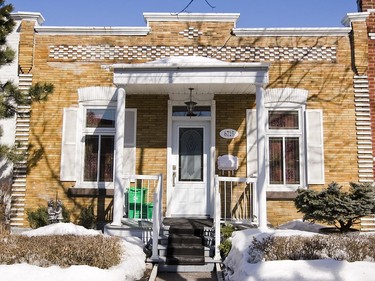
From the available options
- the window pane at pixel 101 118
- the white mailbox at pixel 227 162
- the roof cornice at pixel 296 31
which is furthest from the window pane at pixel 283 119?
the window pane at pixel 101 118

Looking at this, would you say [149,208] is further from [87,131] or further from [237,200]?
[87,131]

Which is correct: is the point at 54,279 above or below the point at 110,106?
below

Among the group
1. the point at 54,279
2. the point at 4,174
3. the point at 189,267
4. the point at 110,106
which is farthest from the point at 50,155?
the point at 54,279

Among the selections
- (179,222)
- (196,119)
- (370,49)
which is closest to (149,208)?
(179,222)

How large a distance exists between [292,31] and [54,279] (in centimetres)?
769

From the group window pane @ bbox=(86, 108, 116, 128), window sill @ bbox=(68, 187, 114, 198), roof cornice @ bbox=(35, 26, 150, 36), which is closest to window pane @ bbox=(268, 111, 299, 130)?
roof cornice @ bbox=(35, 26, 150, 36)

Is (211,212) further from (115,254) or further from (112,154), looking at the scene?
(115,254)

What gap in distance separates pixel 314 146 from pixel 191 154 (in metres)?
2.83

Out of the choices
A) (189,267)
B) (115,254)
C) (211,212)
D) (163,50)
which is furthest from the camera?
(163,50)

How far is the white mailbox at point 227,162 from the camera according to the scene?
9.20 metres

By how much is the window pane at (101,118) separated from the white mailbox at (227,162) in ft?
8.72

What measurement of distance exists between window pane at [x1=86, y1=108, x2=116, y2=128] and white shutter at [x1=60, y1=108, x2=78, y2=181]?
1.12 ft

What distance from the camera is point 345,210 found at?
7.16 m

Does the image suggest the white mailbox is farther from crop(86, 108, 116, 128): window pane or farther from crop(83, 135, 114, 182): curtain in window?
crop(86, 108, 116, 128): window pane
